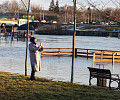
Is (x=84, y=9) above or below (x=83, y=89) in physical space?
above

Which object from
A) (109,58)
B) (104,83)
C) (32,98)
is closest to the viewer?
(32,98)

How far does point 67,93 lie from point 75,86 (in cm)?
179

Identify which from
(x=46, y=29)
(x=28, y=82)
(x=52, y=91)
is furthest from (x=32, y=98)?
(x=46, y=29)

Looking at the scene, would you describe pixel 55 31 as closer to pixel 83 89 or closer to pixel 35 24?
pixel 35 24

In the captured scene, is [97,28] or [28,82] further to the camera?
[97,28]

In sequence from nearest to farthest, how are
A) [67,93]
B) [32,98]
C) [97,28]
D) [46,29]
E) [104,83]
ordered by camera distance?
[32,98], [67,93], [104,83], [97,28], [46,29]

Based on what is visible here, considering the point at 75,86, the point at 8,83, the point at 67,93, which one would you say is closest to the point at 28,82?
the point at 8,83

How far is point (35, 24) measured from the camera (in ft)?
574

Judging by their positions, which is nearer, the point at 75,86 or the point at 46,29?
the point at 75,86

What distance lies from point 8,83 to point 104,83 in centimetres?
397

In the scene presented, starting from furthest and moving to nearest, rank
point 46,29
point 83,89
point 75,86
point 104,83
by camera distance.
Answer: point 46,29 → point 104,83 → point 75,86 → point 83,89

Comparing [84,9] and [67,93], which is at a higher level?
[84,9]

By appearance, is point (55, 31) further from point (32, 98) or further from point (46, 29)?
point (32, 98)

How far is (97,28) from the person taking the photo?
159875 millimetres
